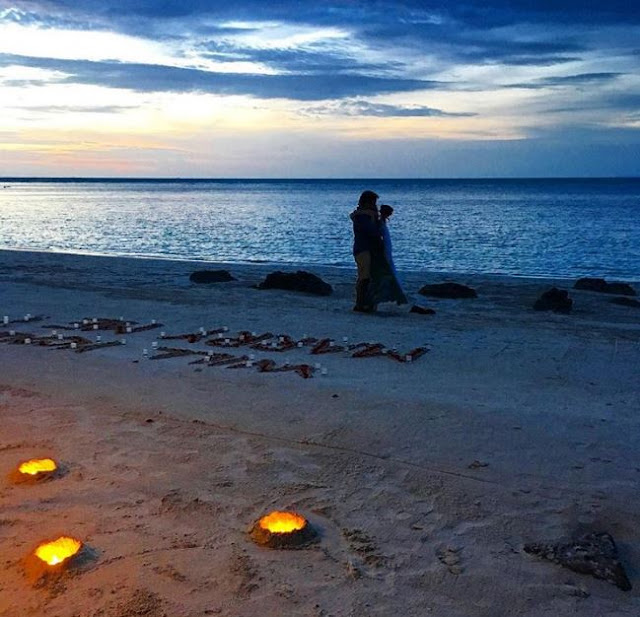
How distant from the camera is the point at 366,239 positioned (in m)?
11.7

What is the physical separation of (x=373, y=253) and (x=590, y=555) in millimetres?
8282

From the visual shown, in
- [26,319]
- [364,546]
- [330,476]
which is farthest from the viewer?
[26,319]

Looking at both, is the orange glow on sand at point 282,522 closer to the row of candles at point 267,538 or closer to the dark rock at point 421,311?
the row of candles at point 267,538

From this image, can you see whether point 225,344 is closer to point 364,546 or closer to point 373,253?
point 373,253

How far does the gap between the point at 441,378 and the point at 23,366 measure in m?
4.49

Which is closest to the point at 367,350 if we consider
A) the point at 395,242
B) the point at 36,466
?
the point at 36,466

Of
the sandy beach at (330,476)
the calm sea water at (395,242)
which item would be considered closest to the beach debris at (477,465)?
the sandy beach at (330,476)

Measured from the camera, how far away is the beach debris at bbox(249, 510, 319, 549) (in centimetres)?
396

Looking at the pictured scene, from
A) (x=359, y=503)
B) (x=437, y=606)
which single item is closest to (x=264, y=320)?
(x=359, y=503)

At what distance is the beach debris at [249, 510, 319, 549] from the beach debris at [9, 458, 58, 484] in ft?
5.08

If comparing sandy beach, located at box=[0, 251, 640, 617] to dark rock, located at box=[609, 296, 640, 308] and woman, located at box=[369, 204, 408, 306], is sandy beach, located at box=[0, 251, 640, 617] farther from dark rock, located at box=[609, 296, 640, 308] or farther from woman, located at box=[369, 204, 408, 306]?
dark rock, located at box=[609, 296, 640, 308]

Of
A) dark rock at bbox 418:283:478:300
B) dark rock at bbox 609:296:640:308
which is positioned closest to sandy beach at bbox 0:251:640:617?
dark rock at bbox 418:283:478:300

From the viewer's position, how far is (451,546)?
13.0 feet

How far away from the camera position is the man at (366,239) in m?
11.5
